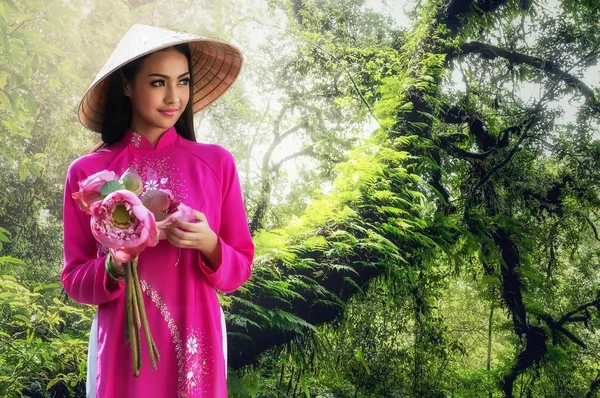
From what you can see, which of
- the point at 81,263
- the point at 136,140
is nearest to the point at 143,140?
the point at 136,140

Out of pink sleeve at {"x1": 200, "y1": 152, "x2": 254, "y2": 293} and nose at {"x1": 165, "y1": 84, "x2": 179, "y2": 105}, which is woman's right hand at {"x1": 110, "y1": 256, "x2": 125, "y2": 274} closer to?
pink sleeve at {"x1": 200, "y1": 152, "x2": 254, "y2": 293}

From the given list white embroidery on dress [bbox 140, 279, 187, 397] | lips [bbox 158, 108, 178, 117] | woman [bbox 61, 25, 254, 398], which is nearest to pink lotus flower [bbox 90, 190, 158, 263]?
woman [bbox 61, 25, 254, 398]

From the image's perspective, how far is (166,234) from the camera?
34.4 inches

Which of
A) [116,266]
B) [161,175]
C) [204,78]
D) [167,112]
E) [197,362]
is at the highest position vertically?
[204,78]

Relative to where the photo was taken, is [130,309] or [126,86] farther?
[126,86]

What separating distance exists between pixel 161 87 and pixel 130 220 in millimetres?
406

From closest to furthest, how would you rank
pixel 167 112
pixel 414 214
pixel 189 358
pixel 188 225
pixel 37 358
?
pixel 188 225
pixel 189 358
pixel 167 112
pixel 37 358
pixel 414 214

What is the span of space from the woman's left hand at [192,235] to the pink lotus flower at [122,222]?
9 cm

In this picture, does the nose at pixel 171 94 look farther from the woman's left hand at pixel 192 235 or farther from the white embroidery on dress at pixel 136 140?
the woman's left hand at pixel 192 235

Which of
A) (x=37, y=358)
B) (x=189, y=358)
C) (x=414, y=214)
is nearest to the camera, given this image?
(x=189, y=358)

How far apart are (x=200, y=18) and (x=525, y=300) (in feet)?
20.0

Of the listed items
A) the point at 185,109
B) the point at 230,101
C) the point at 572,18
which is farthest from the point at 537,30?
the point at 185,109

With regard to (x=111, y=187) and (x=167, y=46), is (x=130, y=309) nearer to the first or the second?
(x=111, y=187)

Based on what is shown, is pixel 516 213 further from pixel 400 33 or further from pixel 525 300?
pixel 400 33
